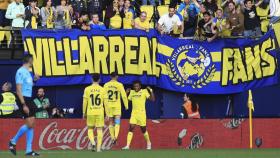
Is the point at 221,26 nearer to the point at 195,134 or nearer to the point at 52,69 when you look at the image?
the point at 195,134

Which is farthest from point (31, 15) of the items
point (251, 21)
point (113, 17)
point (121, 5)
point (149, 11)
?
point (251, 21)

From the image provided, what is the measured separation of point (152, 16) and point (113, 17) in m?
1.51

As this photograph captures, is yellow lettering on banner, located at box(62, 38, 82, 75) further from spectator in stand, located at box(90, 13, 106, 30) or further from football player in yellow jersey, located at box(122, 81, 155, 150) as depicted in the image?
→ football player in yellow jersey, located at box(122, 81, 155, 150)

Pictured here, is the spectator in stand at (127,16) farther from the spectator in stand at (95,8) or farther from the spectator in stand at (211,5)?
the spectator in stand at (211,5)

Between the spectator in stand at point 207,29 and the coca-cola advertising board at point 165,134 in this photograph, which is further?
the spectator in stand at point 207,29

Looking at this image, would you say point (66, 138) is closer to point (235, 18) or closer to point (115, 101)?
point (115, 101)

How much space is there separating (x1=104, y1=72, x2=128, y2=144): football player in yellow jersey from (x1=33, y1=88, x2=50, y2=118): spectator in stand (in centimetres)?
219

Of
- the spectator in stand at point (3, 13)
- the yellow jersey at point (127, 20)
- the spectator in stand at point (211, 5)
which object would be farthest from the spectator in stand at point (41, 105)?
the spectator in stand at point (211, 5)

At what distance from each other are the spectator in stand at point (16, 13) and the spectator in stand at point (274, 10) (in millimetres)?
7980

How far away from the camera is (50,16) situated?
25.7 meters

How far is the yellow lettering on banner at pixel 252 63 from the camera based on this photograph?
26.2 meters

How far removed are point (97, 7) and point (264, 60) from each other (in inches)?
219

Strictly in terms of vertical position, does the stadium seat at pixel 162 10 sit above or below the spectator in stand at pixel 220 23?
above

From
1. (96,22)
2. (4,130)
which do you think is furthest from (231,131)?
(4,130)
